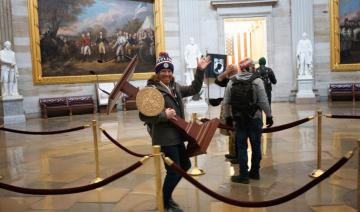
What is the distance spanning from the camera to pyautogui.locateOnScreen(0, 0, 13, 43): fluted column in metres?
15.5

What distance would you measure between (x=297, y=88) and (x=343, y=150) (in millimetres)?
11157

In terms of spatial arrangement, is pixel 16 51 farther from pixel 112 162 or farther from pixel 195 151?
pixel 195 151

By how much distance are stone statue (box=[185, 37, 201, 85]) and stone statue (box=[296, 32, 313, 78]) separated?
4583 mm

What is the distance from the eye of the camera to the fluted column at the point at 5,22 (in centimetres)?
1550

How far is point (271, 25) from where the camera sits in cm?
1884

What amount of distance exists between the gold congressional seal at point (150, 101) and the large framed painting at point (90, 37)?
1277 centimetres

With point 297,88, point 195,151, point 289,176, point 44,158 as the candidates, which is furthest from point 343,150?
point 297,88

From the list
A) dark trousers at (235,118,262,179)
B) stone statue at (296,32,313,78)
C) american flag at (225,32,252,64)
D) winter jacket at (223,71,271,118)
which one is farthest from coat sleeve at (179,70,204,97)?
american flag at (225,32,252,64)

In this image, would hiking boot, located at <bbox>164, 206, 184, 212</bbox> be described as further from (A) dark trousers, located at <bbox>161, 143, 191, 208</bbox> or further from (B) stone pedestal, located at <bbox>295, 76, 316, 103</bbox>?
(B) stone pedestal, located at <bbox>295, 76, 316, 103</bbox>

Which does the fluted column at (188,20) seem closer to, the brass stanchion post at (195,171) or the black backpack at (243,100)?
the brass stanchion post at (195,171)

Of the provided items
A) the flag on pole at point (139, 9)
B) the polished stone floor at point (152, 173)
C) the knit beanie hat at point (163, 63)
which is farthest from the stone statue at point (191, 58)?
the knit beanie hat at point (163, 63)

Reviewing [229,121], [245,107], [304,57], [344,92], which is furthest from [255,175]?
[344,92]

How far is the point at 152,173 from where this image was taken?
662cm

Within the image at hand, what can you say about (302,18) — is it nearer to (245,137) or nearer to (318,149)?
(318,149)
